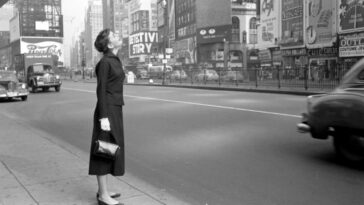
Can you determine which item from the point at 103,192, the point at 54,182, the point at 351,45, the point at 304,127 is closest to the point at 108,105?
the point at 103,192

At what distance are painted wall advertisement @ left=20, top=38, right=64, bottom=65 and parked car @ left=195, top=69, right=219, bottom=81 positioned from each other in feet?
180

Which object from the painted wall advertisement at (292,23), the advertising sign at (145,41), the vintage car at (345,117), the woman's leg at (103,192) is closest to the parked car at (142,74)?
the painted wall advertisement at (292,23)

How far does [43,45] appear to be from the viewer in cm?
8812

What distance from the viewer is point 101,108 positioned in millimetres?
4438

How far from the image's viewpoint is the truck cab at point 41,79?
98.8 feet

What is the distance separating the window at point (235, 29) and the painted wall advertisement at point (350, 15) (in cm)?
4612

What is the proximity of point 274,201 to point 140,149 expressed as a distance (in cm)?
385

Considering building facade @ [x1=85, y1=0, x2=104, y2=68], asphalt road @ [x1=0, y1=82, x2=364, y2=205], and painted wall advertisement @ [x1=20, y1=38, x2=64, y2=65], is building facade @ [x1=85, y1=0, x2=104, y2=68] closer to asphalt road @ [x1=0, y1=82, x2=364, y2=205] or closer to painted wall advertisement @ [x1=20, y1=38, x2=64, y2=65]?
painted wall advertisement @ [x1=20, y1=38, x2=64, y2=65]

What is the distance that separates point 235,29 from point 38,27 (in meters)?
41.7

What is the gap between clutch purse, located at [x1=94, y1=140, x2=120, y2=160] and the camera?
14.5 ft

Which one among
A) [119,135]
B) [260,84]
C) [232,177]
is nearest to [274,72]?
[260,84]

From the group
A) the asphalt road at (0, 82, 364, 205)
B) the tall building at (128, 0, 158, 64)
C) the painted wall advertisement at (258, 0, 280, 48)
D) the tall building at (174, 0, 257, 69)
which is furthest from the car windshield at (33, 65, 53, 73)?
the tall building at (128, 0, 158, 64)

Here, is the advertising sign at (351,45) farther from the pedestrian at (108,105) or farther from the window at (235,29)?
the window at (235,29)

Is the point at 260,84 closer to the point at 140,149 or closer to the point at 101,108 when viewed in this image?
the point at 140,149
